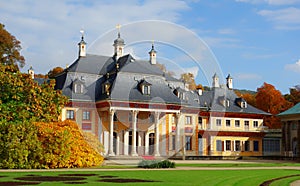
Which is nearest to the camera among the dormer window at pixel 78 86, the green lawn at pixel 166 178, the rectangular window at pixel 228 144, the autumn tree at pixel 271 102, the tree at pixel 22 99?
the green lawn at pixel 166 178

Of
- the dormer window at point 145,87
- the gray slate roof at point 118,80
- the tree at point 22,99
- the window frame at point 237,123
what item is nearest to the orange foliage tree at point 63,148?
the tree at point 22,99

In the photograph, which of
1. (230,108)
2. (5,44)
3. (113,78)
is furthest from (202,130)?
(5,44)

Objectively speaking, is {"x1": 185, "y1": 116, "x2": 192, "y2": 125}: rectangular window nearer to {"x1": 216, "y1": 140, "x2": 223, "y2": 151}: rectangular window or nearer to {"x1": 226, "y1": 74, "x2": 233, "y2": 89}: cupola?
{"x1": 216, "y1": 140, "x2": 223, "y2": 151}: rectangular window

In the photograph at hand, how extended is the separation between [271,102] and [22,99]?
47810mm

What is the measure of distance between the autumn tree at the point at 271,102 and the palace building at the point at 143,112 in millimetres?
9413

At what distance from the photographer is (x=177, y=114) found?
51.1 meters

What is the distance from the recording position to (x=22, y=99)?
31.6 meters

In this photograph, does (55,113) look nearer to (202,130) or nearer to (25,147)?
(25,147)

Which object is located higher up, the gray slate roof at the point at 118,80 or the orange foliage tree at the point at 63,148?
the gray slate roof at the point at 118,80

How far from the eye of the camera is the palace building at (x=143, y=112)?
162 feet

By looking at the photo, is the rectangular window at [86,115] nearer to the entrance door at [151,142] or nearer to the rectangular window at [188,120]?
the entrance door at [151,142]

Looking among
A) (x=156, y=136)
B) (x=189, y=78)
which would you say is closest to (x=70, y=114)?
(x=156, y=136)

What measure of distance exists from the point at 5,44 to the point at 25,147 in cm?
2154

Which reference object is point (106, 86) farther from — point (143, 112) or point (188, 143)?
point (188, 143)
